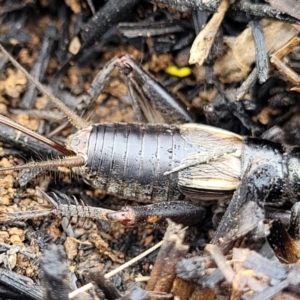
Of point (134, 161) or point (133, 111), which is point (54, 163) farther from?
point (133, 111)

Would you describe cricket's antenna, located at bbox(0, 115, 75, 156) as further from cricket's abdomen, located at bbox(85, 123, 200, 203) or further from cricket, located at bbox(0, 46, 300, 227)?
cricket's abdomen, located at bbox(85, 123, 200, 203)

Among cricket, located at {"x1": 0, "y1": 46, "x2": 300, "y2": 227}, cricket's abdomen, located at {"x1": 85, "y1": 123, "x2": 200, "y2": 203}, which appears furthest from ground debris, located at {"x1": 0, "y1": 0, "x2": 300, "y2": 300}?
cricket's abdomen, located at {"x1": 85, "y1": 123, "x2": 200, "y2": 203}

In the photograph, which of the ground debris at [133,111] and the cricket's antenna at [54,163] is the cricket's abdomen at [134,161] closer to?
the cricket's antenna at [54,163]

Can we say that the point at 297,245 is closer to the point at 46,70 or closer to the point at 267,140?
the point at 267,140

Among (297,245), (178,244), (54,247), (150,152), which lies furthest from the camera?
(150,152)

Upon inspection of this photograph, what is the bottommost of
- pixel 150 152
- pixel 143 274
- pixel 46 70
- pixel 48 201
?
pixel 143 274

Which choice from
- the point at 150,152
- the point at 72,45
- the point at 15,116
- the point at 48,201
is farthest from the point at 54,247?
the point at 72,45

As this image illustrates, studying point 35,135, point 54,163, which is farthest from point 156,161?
point 35,135

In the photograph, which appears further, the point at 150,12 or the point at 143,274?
the point at 150,12
